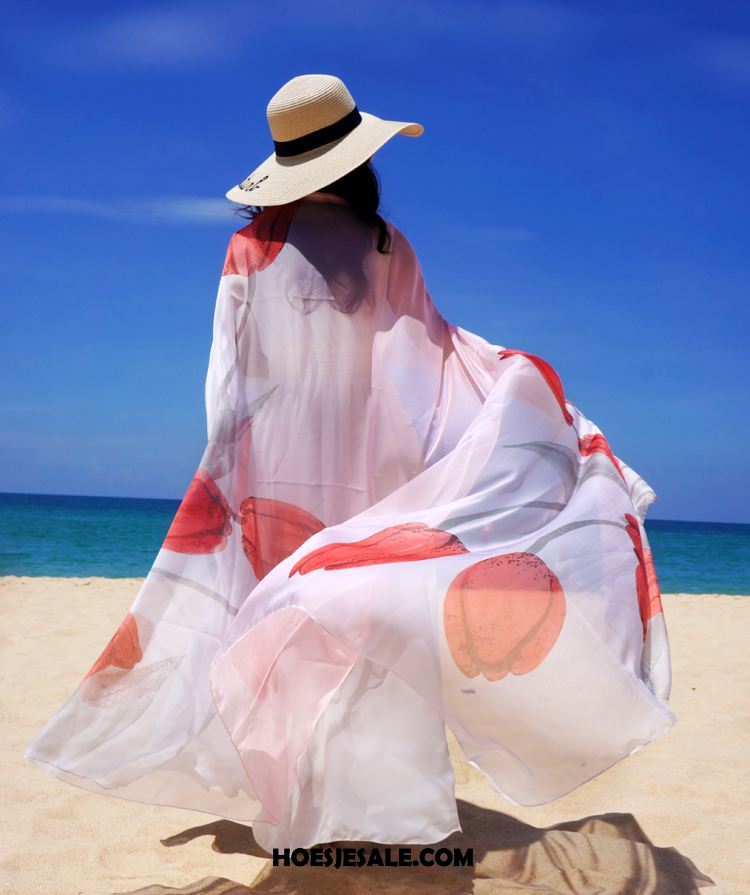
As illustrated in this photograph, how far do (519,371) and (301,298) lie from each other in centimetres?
59

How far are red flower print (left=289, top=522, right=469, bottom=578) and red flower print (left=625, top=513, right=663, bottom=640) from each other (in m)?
0.44

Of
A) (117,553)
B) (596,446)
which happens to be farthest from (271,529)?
(117,553)

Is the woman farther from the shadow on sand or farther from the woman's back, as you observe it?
the shadow on sand

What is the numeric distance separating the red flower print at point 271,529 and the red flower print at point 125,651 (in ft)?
1.06

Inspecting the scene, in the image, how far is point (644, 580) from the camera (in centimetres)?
222

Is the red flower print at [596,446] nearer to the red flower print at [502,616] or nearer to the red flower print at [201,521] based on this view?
the red flower print at [502,616]

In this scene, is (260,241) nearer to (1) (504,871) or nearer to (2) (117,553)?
(1) (504,871)

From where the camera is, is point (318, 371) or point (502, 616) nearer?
point (502, 616)

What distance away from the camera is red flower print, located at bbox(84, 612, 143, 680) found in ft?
7.16

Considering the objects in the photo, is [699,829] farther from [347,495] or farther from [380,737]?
[347,495]

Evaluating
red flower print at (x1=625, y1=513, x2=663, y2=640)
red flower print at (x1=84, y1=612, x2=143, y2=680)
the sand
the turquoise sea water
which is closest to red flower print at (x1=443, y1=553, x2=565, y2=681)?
red flower print at (x1=625, y1=513, x2=663, y2=640)

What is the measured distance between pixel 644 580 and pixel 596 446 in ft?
1.38

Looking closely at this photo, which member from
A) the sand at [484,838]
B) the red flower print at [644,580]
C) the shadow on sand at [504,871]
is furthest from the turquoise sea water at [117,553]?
the red flower print at [644,580]

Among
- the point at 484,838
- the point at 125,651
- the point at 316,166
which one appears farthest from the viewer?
the point at 484,838
